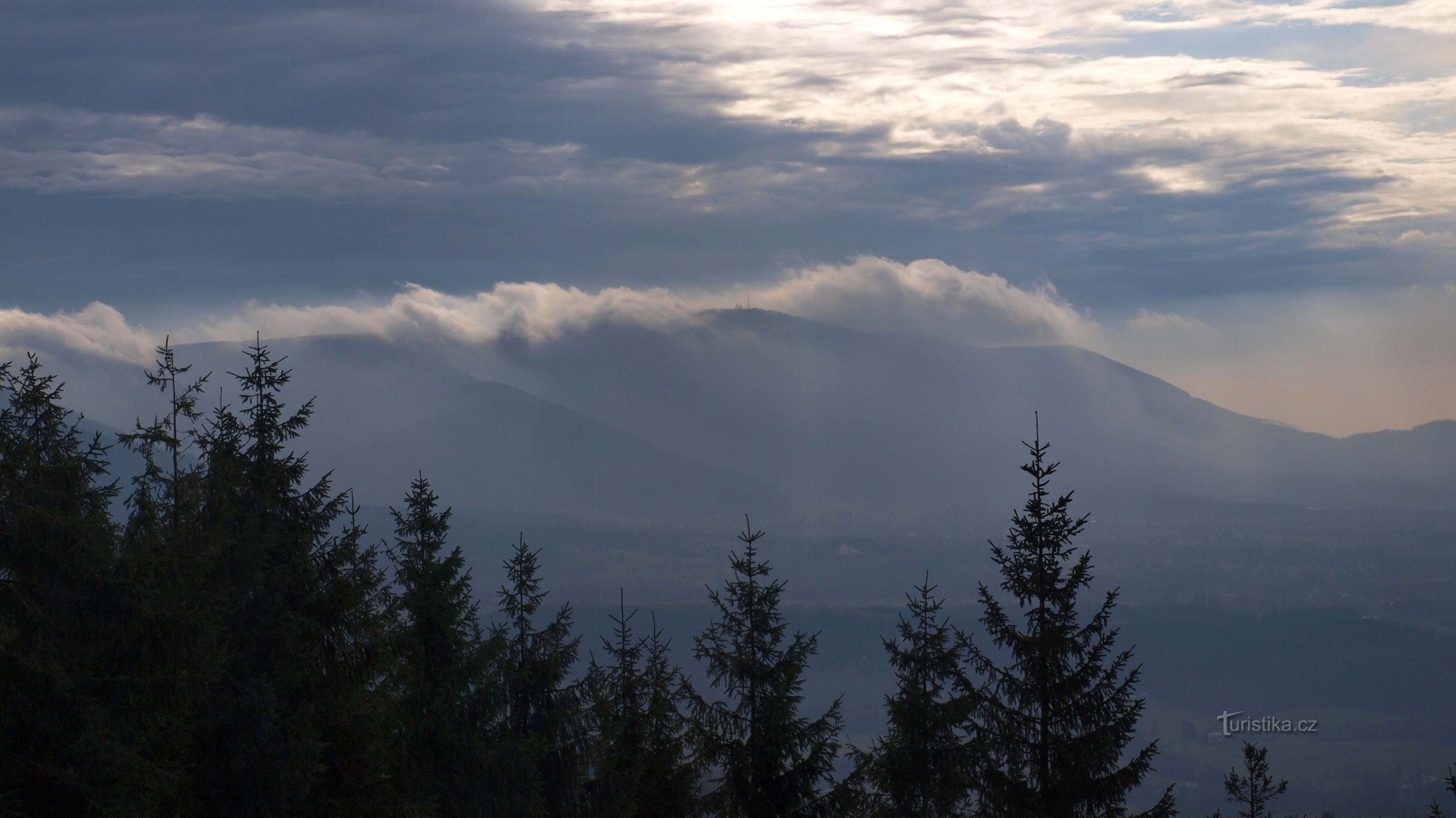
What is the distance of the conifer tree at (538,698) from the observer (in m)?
19.2

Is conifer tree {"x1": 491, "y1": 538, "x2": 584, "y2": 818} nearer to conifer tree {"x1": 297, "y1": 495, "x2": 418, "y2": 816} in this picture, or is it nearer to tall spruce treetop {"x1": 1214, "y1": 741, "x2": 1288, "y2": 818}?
conifer tree {"x1": 297, "y1": 495, "x2": 418, "y2": 816}

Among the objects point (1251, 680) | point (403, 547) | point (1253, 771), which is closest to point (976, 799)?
point (1253, 771)

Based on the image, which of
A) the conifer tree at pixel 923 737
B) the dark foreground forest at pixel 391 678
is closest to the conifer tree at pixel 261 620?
the dark foreground forest at pixel 391 678

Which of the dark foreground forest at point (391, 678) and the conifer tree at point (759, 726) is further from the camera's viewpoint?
the conifer tree at point (759, 726)

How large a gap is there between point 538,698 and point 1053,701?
9856mm

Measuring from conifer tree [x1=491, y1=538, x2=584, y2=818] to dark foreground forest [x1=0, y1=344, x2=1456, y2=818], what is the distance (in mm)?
60

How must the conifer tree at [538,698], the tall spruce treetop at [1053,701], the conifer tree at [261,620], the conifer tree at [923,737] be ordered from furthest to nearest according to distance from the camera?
the conifer tree at [538,698] → the conifer tree at [923,737] → the conifer tree at [261,620] → the tall spruce treetop at [1053,701]

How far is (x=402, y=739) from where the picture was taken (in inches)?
738

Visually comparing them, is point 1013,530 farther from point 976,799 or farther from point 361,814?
point 361,814

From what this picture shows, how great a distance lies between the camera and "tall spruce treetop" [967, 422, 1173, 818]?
51.0 ft

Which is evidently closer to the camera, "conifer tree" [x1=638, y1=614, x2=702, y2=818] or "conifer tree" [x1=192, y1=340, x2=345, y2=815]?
"conifer tree" [x1=192, y1=340, x2=345, y2=815]

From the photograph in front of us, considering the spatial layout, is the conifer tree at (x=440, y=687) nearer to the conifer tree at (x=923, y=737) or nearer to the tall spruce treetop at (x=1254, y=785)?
the conifer tree at (x=923, y=737)

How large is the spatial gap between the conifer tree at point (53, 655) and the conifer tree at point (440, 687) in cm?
571

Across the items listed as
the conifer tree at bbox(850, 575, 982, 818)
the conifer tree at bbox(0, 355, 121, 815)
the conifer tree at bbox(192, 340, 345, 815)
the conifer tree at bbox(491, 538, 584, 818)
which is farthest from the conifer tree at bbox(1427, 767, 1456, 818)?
the conifer tree at bbox(0, 355, 121, 815)
